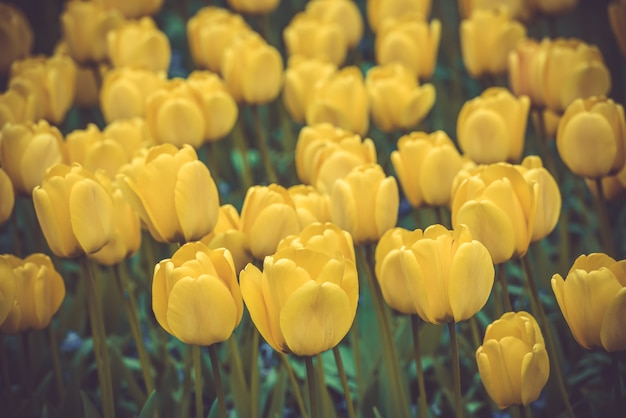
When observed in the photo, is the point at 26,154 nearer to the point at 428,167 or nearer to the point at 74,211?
the point at 74,211

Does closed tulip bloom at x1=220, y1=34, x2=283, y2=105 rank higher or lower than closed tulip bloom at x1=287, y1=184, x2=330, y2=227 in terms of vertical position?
higher

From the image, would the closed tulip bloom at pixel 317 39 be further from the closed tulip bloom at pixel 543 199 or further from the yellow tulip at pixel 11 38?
the closed tulip bloom at pixel 543 199

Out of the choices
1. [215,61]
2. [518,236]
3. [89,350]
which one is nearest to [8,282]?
[89,350]

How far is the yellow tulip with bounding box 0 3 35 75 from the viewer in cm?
308

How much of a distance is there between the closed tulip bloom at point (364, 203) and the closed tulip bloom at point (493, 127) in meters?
0.45

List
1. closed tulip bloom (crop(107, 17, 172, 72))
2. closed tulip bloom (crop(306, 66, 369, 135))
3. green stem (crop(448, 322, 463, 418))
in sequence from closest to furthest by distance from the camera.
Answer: green stem (crop(448, 322, 463, 418)) → closed tulip bloom (crop(306, 66, 369, 135)) → closed tulip bloom (crop(107, 17, 172, 72))

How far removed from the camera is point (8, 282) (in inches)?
67.7

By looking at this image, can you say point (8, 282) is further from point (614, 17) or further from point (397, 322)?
point (614, 17)

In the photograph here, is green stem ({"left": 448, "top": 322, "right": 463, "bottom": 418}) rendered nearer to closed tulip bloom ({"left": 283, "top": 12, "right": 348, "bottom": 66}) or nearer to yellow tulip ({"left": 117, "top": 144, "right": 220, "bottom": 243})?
yellow tulip ({"left": 117, "top": 144, "right": 220, "bottom": 243})

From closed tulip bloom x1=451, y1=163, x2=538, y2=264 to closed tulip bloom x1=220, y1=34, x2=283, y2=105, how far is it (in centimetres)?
112

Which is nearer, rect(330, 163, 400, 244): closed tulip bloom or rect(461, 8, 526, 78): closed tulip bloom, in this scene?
rect(330, 163, 400, 244): closed tulip bloom

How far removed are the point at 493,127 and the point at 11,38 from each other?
1888 millimetres

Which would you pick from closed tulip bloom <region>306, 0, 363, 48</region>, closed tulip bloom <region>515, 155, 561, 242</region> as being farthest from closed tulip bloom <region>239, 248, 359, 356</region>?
closed tulip bloom <region>306, 0, 363, 48</region>

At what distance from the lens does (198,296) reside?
1.48 m
